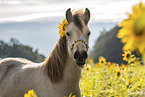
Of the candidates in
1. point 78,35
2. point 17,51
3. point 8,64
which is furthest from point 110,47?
point 78,35

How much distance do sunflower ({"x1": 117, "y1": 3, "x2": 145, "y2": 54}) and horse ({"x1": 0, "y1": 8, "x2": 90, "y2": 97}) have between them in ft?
5.23

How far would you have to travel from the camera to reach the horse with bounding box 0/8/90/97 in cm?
324

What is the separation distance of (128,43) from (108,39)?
1716 inches

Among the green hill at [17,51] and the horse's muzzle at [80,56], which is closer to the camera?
the horse's muzzle at [80,56]

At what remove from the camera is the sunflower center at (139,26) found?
1.24 meters

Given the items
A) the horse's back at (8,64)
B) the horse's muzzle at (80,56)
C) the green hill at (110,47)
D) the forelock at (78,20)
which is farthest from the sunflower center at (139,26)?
the green hill at (110,47)

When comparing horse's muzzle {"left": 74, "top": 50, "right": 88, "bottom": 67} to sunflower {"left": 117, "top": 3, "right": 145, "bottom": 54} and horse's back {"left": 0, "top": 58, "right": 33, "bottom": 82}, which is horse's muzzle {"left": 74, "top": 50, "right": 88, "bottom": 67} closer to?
sunflower {"left": 117, "top": 3, "right": 145, "bottom": 54}

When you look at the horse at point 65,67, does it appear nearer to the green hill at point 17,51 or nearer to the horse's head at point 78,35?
the horse's head at point 78,35

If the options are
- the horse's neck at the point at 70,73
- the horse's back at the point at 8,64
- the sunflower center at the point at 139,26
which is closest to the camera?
the sunflower center at the point at 139,26

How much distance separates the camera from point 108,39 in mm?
44156

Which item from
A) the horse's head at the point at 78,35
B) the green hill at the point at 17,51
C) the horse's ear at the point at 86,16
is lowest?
the green hill at the point at 17,51

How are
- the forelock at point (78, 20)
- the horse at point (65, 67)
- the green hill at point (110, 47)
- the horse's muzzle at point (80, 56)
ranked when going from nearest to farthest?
the horse's muzzle at point (80, 56) → the horse at point (65, 67) → the forelock at point (78, 20) → the green hill at point (110, 47)

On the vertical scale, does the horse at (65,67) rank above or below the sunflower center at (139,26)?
below

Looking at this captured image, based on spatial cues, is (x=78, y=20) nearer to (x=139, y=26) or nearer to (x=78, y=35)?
(x=78, y=35)
